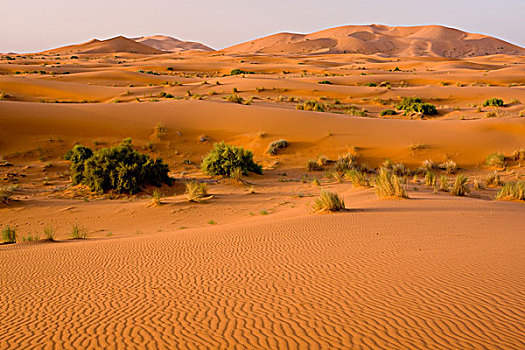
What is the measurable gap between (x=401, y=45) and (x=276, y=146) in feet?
476

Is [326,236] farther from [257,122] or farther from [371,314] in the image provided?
[257,122]

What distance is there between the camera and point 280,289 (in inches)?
204

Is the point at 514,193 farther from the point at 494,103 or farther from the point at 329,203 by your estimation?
the point at 494,103

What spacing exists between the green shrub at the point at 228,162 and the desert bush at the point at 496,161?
375 inches

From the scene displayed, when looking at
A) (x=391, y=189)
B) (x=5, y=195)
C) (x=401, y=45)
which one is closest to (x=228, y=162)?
(x=391, y=189)

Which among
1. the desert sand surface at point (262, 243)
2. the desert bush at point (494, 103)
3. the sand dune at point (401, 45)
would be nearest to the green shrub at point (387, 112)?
the desert sand surface at point (262, 243)

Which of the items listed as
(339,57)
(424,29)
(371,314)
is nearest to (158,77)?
(371,314)

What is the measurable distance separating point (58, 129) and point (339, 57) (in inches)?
3313

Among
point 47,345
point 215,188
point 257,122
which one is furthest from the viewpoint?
point 257,122

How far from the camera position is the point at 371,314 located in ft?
14.1

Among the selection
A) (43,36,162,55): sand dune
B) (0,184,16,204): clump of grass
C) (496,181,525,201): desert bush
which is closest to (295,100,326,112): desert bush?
(496,181,525,201): desert bush

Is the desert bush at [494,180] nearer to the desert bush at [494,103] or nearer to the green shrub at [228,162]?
the green shrub at [228,162]

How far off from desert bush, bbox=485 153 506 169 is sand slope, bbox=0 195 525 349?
10.7m

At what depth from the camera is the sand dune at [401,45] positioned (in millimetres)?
141625
